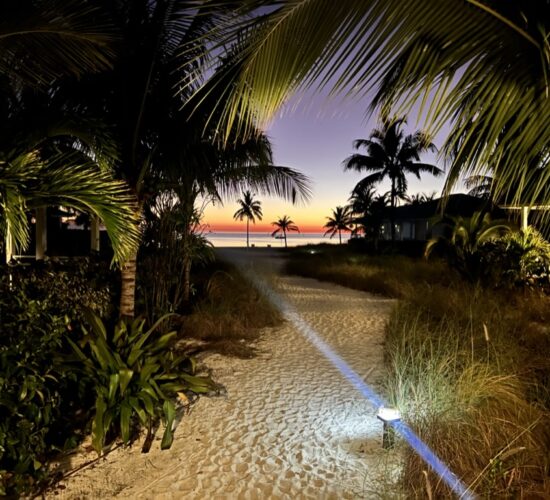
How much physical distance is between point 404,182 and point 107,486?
22.6m

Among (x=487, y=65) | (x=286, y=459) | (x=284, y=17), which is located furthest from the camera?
(x=286, y=459)

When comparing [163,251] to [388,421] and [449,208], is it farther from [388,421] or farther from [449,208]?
[449,208]

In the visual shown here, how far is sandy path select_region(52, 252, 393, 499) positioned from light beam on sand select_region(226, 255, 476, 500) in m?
0.13

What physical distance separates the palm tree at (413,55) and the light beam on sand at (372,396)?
2.10 metres

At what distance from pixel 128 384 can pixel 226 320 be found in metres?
3.36

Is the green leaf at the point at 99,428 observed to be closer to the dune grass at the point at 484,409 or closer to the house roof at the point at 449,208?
the dune grass at the point at 484,409

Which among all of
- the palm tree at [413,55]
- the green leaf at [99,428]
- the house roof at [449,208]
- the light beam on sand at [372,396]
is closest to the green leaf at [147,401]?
the green leaf at [99,428]

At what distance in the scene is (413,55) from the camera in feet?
5.08

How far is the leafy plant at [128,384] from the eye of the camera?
3.10 metres

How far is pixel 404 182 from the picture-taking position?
22.6m

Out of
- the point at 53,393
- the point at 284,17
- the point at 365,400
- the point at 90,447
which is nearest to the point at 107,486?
the point at 90,447

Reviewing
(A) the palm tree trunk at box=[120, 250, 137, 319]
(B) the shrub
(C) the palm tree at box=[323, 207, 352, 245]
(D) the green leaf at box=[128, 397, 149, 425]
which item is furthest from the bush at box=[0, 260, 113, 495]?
(C) the palm tree at box=[323, 207, 352, 245]

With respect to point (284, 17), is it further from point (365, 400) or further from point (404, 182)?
point (404, 182)

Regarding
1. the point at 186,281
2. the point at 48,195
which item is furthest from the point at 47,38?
the point at 186,281
